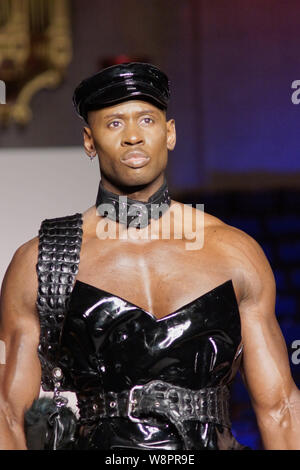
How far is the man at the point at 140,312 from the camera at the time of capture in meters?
2.44

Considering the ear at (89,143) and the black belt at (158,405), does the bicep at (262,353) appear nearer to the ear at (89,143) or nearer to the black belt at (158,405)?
the black belt at (158,405)

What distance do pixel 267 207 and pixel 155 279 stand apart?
7.83ft

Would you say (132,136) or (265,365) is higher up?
(132,136)

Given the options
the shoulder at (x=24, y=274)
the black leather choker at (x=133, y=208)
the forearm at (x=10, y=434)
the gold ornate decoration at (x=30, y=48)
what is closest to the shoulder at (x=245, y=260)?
the black leather choker at (x=133, y=208)

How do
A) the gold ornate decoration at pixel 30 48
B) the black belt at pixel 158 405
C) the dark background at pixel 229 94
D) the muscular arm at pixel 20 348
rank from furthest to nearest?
the dark background at pixel 229 94 → the gold ornate decoration at pixel 30 48 → the muscular arm at pixel 20 348 → the black belt at pixel 158 405

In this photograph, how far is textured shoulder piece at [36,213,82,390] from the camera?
8.18ft

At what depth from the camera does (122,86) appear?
2521 mm

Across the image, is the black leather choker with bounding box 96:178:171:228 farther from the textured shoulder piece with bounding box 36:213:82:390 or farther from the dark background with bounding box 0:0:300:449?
the dark background with bounding box 0:0:300:449

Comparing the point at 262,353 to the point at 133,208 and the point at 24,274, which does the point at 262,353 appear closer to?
the point at 133,208

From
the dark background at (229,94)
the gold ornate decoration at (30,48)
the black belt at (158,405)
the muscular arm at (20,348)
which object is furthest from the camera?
the dark background at (229,94)

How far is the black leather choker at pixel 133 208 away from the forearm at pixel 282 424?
1.62 ft

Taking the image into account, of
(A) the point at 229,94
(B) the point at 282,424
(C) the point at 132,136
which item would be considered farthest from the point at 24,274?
(A) the point at 229,94

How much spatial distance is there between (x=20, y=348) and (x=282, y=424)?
59 cm

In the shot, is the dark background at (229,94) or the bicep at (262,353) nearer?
the bicep at (262,353)
